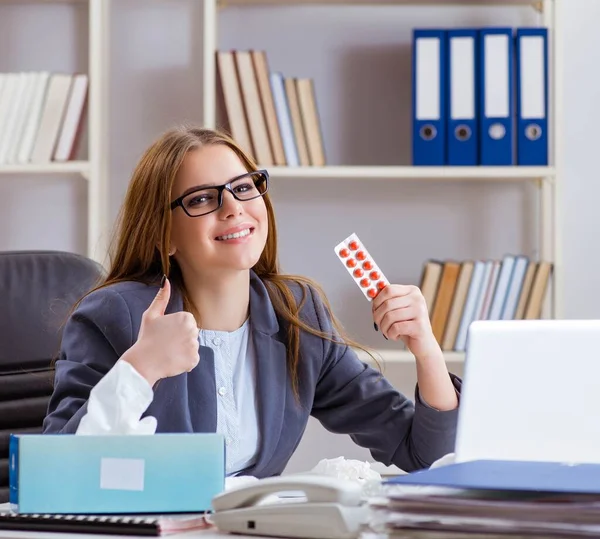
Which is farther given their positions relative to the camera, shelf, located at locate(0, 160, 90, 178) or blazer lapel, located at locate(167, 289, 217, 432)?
shelf, located at locate(0, 160, 90, 178)

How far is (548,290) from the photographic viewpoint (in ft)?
8.73

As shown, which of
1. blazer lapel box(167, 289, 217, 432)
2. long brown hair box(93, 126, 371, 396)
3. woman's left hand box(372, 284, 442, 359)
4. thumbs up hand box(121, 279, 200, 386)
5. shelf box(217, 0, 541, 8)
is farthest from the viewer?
shelf box(217, 0, 541, 8)

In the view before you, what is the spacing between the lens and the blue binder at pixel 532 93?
2596 mm

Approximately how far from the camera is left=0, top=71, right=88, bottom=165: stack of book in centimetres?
268

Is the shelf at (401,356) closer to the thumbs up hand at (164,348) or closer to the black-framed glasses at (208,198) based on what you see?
the black-framed glasses at (208,198)

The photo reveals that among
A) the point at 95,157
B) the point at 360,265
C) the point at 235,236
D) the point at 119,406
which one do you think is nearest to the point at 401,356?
A: the point at 95,157

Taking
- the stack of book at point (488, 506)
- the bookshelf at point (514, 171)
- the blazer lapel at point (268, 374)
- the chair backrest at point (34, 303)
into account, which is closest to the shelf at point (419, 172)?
the bookshelf at point (514, 171)

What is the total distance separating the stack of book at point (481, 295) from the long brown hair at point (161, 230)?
3.37 feet

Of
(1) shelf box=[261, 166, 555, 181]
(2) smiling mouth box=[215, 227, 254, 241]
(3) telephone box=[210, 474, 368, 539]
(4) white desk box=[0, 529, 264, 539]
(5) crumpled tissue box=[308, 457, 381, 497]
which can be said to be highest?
(1) shelf box=[261, 166, 555, 181]

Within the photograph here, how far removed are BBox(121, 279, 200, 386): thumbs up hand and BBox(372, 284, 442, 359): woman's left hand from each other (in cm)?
28

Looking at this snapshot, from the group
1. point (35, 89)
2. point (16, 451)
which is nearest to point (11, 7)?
point (35, 89)

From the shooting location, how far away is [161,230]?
152 cm

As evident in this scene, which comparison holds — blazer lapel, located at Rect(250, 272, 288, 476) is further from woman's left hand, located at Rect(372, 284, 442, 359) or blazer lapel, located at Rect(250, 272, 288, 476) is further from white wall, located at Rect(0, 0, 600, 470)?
white wall, located at Rect(0, 0, 600, 470)

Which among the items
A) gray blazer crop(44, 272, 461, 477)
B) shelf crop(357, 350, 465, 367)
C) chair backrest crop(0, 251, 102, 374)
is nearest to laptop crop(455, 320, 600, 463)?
gray blazer crop(44, 272, 461, 477)
